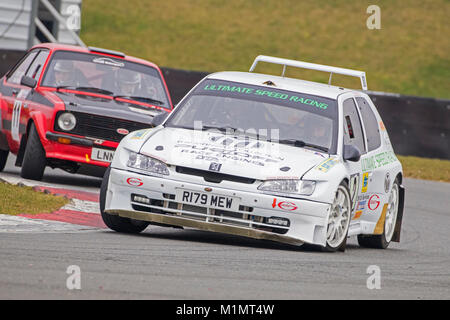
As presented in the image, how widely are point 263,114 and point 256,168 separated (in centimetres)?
114

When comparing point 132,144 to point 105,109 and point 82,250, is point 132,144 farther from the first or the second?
point 105,109

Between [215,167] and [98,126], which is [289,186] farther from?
[98,126]

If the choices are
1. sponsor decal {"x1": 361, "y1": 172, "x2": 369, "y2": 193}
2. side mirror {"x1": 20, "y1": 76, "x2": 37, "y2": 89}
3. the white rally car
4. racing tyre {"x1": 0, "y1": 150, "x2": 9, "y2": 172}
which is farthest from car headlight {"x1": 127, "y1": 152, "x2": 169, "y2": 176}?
racing tyre {"x1": 0, "y1": 150, "x2": 9, "y2": 172}

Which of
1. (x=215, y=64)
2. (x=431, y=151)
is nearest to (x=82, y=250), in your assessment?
(x=431, y=151)

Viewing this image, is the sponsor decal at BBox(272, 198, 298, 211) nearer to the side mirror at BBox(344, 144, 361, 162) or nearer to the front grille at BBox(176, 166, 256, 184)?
the front grille at BBox(176, 166, 256, 184)

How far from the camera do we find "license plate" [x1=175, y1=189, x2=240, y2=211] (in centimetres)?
847

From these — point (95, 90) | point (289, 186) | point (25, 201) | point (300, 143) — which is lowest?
point (25, 201)

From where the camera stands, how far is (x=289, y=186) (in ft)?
28.0

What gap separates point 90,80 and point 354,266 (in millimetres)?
6374

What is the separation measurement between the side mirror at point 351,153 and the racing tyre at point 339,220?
0.31 m

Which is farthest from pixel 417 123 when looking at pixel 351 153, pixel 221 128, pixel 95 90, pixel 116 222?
pixel 116 222

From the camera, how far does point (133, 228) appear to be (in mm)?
9344

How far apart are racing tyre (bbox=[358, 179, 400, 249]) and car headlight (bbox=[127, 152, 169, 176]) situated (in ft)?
9.28

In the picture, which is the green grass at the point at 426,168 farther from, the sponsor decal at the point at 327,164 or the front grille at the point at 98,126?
the sponsor decal at the point at 327,164
